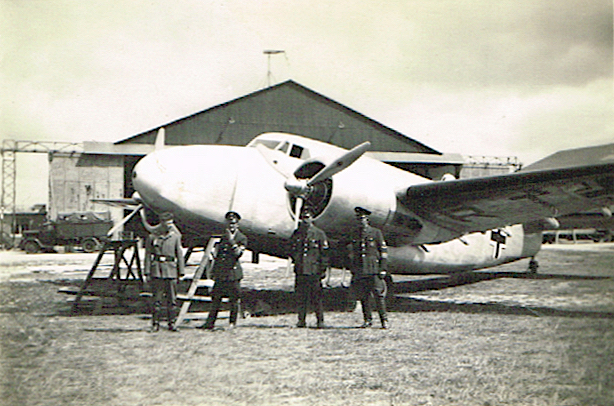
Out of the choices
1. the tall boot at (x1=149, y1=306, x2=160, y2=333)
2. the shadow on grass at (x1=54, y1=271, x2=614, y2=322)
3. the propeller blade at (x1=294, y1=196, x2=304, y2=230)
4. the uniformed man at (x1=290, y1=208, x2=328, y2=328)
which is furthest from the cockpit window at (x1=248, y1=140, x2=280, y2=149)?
the tall boot at (x1=149, y1=306, x2=160, y2=333)

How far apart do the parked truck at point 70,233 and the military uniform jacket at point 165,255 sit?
2266 cm

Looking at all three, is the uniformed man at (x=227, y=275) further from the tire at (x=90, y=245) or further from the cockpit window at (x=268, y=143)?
the tire at (x=90, y=245)

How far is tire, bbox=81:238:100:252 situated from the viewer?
98.2ft

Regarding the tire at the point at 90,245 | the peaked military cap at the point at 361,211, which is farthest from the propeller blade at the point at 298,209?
the tire at the point at 90,245

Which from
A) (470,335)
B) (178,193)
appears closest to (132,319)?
(178,193)

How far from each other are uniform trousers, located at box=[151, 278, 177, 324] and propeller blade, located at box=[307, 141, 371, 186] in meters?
2.70

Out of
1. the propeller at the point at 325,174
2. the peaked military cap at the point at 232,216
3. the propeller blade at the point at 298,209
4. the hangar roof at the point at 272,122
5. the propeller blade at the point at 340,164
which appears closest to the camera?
the peaked military cap at the point at 232,216

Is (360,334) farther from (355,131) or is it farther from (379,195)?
(355,131)

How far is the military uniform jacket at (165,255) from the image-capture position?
7.88 meters

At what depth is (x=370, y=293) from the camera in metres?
8.27

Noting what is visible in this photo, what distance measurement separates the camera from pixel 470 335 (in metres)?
7.37

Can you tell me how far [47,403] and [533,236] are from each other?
13072 millimetres

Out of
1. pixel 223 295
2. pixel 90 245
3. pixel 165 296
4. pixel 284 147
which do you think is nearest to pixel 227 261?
pixel 223 295

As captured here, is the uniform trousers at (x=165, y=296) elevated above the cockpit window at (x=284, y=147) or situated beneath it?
situated beneath
